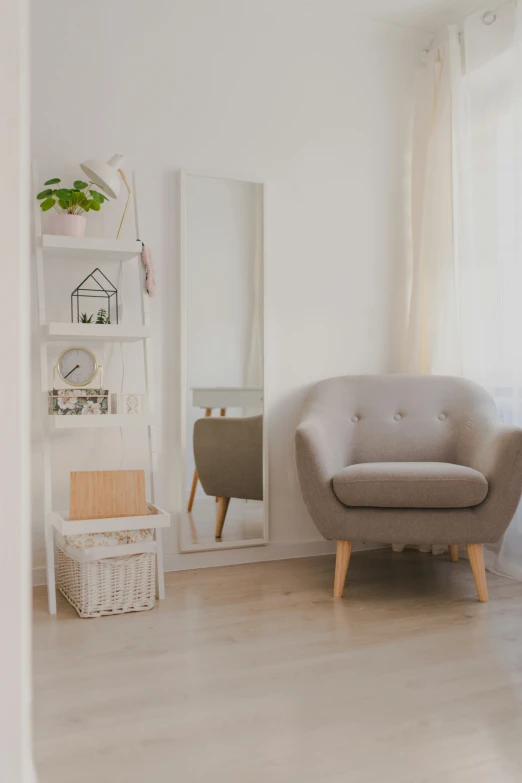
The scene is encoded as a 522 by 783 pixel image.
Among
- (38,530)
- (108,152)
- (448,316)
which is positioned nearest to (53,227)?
(108,152)

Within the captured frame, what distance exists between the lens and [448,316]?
336 centimetres

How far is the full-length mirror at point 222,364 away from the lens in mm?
3100

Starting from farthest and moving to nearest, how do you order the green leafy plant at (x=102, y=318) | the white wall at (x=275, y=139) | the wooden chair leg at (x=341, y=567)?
the white wall at (x=275, y=139), the green leafy plant at (x=102, y=318), the wooden chair leg at (x=341, y=567)

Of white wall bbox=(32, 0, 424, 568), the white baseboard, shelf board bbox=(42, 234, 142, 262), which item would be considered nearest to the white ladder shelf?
shelf board bbox=(42, 234, 142, 262)

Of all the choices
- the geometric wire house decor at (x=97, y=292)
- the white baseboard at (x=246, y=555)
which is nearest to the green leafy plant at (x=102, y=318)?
the geometric wire house decor at (x=97, y=292)

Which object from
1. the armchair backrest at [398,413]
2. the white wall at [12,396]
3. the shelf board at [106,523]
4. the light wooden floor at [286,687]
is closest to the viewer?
the white wall at [12,396]

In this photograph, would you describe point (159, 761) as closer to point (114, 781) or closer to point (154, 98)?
point (114, 781)

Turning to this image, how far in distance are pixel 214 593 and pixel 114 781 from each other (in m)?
1.36

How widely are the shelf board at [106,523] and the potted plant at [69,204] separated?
1.06 meters

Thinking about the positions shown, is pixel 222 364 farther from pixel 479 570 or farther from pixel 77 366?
pixel 479 570

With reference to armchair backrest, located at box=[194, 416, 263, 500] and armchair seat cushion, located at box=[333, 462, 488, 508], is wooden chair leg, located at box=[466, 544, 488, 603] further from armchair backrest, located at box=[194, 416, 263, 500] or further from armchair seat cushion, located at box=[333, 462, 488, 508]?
armchair backrest, located at box=[194, 416, 263, 500]

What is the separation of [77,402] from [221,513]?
87 cm

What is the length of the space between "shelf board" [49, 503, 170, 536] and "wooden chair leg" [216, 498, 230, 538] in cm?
52

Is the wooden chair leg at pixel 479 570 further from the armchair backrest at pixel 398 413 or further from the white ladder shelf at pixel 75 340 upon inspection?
the white ladder shelf at pixel 75 340
